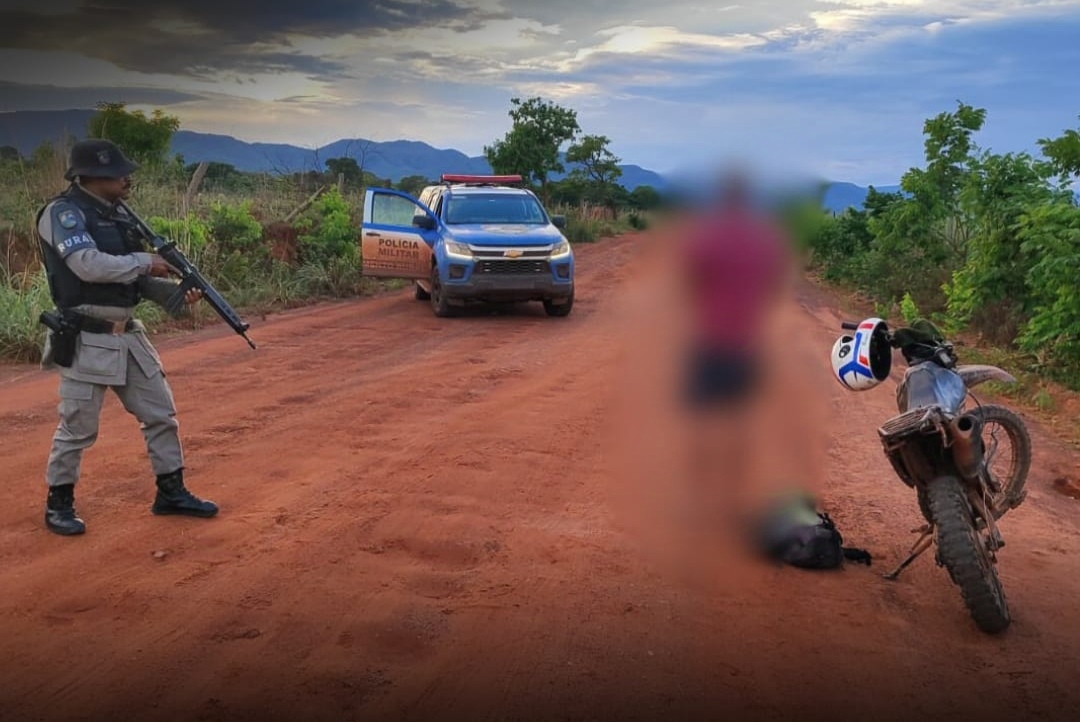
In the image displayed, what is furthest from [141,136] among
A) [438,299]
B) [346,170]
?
[438,299]

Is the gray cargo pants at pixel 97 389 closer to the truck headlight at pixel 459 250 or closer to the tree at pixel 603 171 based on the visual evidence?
the tree at pixel 603 171

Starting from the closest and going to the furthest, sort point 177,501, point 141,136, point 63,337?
1. point 63,337
2. point 177,501
3. point 141,136

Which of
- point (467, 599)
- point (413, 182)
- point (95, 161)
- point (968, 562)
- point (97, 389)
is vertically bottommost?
point (467, 599)

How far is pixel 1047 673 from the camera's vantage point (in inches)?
150

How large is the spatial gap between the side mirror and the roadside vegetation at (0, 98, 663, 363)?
254 cm

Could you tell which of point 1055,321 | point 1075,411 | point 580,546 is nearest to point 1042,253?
point 1055,321

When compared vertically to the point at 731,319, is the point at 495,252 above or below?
below

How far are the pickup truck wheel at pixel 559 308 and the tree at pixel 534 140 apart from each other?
2200cm

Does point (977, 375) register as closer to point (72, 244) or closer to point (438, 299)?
point (72, 244)

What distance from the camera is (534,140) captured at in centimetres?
3619

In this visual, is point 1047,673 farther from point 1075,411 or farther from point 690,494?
point 1075,411

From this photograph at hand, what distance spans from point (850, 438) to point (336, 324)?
8.05 metres

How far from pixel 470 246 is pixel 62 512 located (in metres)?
9.15

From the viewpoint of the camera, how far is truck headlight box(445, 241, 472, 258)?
13695mm
